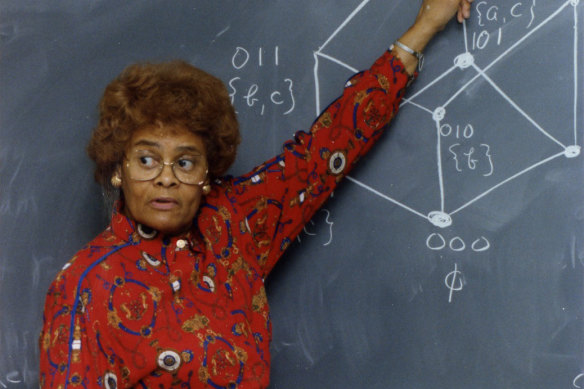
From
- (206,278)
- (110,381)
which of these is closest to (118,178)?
(206,278)

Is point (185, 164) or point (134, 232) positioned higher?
point (185, 164)

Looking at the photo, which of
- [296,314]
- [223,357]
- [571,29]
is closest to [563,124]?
[571,29]

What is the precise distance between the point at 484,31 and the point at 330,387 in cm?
77

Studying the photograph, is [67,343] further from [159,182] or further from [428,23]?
[428,23]

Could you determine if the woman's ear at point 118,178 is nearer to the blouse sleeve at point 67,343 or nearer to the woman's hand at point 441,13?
the blouse sleeve at point 67,343

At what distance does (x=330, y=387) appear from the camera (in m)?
1.43

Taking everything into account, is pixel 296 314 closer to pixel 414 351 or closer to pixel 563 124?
pixel 414 351

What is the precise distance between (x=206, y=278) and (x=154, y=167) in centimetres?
21

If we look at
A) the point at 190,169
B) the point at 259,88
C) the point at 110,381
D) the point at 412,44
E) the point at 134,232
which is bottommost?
the point at 110,381

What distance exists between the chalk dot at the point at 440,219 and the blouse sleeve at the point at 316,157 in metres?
0.20

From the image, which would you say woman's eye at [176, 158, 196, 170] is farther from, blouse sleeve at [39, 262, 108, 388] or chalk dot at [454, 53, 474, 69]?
chalk dot at [454, 53, 474, 69]

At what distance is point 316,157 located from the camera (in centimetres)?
132

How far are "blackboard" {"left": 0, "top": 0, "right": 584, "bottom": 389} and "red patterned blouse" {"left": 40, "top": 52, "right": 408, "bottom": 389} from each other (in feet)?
0.32

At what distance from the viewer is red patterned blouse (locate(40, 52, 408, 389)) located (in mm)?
1053
